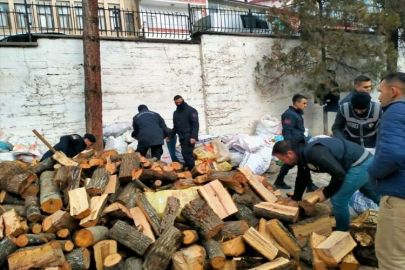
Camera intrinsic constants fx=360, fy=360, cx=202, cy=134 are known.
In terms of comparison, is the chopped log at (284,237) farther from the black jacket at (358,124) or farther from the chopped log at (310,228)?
the black jacket at (358,124)

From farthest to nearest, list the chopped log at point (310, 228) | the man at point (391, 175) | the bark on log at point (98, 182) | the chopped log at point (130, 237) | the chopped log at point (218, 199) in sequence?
1. the bark on log at point (98, 182)
2. the chopped log at point (218, 199)
3. the chopped log at point (310, 228)
4. the chopped log at point (130, 237)
5. the man at point (391, 175)

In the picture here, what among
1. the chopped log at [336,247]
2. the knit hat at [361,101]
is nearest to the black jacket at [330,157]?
the chopped log at [336,247]

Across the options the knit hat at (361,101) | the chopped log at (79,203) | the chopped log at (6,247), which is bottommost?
the chopped log at (6,247)

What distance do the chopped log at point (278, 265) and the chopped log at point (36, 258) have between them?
6.22 ft

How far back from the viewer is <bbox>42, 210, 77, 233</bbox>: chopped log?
12.0 feet

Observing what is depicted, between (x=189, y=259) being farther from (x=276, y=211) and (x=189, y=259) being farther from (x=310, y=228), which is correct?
(x=310, y=228)

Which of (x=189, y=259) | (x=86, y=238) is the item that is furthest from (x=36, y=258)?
(x=189, y=259)

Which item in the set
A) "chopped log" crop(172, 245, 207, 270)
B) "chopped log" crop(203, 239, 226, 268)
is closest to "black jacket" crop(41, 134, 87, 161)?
"chopped log" crop(172, 245, 207, 270)

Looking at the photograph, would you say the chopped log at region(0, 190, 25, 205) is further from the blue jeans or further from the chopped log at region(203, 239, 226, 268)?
the blue jeans

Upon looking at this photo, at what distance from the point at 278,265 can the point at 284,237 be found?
0.44 m

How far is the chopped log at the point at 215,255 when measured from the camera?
11.3ft

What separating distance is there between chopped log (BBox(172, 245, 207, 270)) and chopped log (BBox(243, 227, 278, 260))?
19.3 inches

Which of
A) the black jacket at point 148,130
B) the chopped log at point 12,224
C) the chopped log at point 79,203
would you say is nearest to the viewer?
the chopped log at point 12,224

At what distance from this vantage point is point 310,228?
3947 mm
